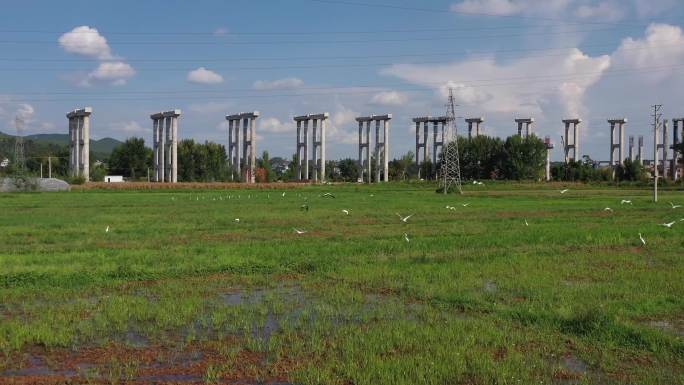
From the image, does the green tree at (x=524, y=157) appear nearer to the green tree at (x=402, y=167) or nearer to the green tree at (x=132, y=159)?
the green tree at (x=402, y=167)

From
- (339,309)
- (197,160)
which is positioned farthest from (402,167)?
(339,309)

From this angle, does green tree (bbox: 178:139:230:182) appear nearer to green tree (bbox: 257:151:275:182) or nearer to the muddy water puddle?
green tree (bbox: 257:151:275:182)

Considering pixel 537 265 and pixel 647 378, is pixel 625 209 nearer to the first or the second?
pixel 537 265

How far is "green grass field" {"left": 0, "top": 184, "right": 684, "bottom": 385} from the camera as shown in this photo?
835 cm

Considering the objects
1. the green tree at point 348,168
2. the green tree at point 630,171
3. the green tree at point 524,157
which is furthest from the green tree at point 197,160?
the green tree at point 630,171

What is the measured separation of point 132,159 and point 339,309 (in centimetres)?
14525

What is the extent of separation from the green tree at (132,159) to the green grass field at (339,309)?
128942 mm

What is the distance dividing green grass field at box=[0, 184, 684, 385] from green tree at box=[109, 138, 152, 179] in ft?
423

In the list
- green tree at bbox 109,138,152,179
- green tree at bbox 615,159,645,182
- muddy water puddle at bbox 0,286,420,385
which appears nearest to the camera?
muddy water puddle at bbox 0,286,420,385

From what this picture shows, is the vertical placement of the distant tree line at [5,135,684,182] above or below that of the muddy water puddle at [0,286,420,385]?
above

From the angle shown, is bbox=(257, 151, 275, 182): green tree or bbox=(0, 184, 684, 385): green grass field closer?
bbox=(0, 184, 684, 385): green grass field

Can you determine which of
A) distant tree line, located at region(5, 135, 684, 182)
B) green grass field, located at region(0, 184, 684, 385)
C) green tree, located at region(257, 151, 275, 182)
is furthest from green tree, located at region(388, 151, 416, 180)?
green grass field, located at region(0, 184, 684, 385)

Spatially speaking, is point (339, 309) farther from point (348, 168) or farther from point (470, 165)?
point (348, 168)

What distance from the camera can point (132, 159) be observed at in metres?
149
